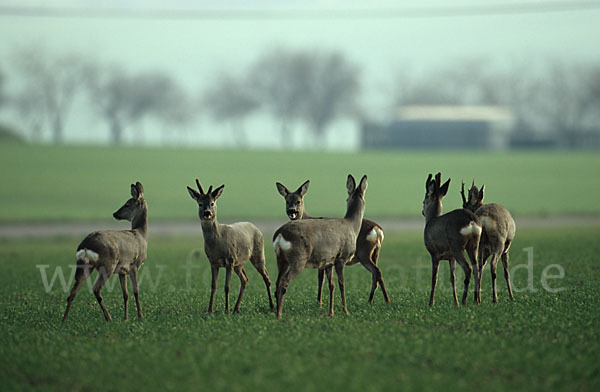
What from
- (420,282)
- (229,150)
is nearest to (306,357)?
(420,282)

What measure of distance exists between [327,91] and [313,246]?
77.3 metres

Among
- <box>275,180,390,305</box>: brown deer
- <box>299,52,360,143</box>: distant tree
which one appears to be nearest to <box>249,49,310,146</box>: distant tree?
<box>299,52,360,143</box>: distant tree

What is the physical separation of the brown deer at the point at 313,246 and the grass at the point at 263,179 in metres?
27.8

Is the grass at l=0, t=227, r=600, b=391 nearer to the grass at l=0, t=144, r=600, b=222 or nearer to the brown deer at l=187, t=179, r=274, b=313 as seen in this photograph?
the brown deer at l=187, t=179, r=274, b=313

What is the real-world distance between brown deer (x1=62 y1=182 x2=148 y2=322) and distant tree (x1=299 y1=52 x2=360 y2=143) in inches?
2892

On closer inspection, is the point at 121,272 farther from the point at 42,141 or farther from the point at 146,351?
the point at 42,141

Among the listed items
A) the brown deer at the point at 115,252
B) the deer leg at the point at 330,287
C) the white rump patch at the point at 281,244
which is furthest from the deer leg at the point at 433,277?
the brown deer at the point at 115,252

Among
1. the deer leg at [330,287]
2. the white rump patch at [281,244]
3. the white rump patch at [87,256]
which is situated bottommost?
the deer leg at [330,287]

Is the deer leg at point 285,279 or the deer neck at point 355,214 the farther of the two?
the deer neck at point 355,214

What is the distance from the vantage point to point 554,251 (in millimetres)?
21344

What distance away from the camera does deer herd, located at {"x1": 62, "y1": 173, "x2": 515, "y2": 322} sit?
12.0 metres

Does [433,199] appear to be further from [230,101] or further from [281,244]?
[230,101]

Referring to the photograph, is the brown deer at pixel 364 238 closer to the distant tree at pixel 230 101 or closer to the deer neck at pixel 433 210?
the deer neck at pixel 433 210

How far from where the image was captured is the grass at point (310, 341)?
29.2ft
